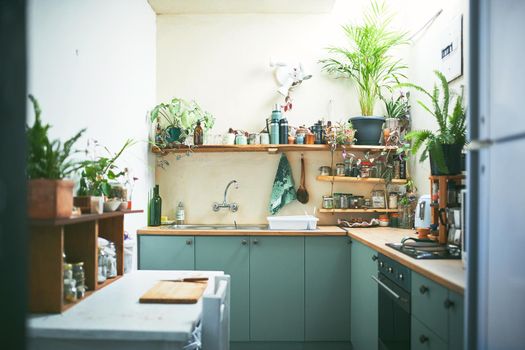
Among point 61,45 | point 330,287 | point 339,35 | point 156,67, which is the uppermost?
point 339,35

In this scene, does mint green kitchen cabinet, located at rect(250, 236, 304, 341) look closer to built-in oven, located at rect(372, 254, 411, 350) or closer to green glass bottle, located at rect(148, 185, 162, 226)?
built-in oven, located at rect(372, 254, 411, 350)

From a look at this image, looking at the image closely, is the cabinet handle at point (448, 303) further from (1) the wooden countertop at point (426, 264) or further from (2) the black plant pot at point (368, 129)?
(2) the black plant pot at point (368, 129)

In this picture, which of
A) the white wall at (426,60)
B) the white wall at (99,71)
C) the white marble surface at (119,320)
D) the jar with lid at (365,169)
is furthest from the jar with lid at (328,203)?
the white marble surface at (119,320)

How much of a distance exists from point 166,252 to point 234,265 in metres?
0.56

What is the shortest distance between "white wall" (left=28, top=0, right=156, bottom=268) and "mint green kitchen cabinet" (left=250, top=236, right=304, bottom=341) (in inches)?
41.2

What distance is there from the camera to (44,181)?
1.33m

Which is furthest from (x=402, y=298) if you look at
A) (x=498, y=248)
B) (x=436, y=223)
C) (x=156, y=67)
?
(x=156, y=67)

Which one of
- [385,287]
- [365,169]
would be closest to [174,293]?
[385,287]

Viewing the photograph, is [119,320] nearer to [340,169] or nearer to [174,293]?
[174,293]

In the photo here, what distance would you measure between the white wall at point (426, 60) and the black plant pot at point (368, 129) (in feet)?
1.09

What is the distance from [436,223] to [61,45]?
236 cm

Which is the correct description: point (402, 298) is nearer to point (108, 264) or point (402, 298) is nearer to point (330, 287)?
point (330, 287)

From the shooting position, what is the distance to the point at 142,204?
3.32 metres

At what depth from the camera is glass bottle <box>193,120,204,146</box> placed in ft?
11.3
